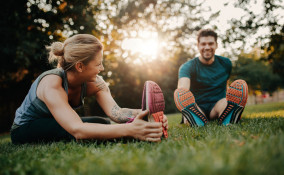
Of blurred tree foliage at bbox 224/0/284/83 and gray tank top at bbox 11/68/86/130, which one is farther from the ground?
blurred tree foliage at bbox 224/0/284/83

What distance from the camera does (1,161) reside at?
1613 mm

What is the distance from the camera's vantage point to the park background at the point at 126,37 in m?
7.36

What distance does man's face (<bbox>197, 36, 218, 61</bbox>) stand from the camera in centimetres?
392

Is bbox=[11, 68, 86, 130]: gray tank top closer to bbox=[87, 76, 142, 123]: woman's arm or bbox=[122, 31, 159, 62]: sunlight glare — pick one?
bbox=[87, 76, 142, 123]: woman's arm

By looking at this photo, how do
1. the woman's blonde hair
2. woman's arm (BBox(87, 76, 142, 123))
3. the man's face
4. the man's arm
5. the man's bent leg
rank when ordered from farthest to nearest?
the man's face → the man's arm → the man's bent leg → woman's arm (BBox(87, 76, 142, 123)) → the woman's blonde hair

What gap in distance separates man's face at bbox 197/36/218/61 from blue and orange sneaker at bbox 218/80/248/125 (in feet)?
3.95

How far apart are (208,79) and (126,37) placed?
13.6 meters

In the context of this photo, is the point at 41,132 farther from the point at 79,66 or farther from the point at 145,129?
the point at 145,129

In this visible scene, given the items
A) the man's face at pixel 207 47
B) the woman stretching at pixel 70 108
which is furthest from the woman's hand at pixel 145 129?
the man's face at pixel 207 47

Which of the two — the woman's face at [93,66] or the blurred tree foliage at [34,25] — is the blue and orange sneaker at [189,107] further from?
the blurred tree foliage at [34,25]

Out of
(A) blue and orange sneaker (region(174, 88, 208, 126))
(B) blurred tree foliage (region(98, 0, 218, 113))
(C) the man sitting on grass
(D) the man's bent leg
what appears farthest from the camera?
(B) blurred tree foliage (region(98, 0, 218, 113))

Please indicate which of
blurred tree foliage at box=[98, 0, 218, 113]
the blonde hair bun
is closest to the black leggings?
the blonde hair bun

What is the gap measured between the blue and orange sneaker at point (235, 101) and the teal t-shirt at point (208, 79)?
1115mm

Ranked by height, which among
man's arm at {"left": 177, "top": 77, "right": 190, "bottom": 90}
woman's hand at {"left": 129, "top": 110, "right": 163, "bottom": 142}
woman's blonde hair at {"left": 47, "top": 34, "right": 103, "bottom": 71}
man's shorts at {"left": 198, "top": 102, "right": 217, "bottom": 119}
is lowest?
man's shorts at {"left": 198, "top": 102, "right": 217, "bottom": 119}
